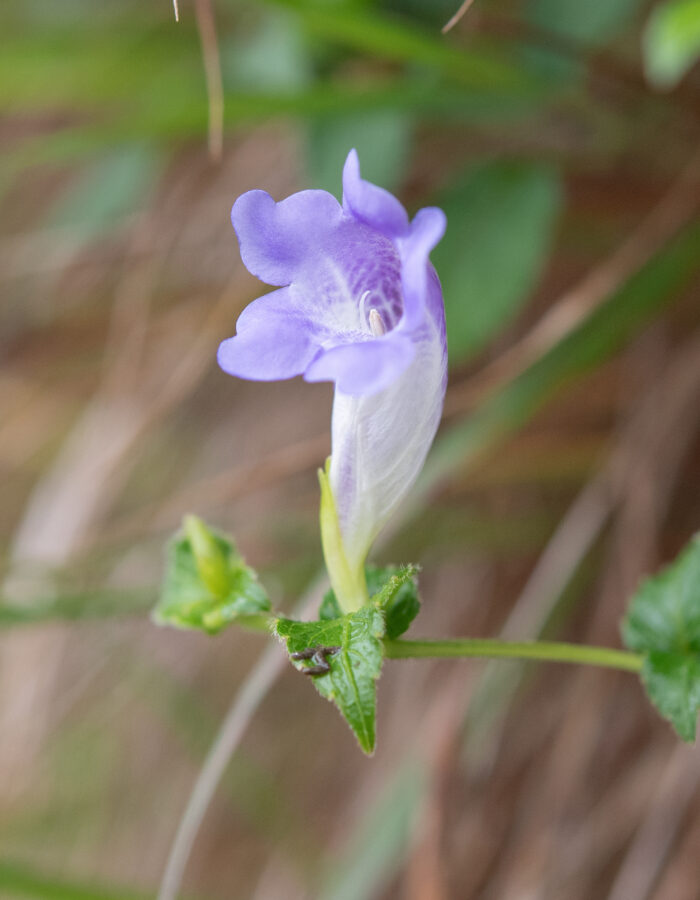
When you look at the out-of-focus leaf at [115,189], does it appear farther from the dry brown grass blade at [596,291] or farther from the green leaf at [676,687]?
the green leaf at [676,687]

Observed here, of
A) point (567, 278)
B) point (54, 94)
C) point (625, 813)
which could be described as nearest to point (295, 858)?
point (625, 813)

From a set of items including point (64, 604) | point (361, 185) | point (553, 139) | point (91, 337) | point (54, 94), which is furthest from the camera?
point (91, 337)

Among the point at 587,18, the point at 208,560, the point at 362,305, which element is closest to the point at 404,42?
the point at 587,18

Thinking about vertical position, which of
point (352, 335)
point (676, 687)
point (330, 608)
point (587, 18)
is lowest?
point (676, 687)

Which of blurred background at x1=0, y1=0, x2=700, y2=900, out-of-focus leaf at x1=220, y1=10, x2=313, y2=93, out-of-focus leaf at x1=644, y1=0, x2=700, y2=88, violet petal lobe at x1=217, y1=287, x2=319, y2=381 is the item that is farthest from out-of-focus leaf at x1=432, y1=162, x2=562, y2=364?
violet petal lobe at x1=217, y1=287, x2=319, y2=381

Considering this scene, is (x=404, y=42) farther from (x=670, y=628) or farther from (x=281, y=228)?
(x=670, y=628)

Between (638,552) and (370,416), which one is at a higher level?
(638,552)

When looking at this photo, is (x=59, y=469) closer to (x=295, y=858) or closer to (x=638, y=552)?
(x=295, y=858)
